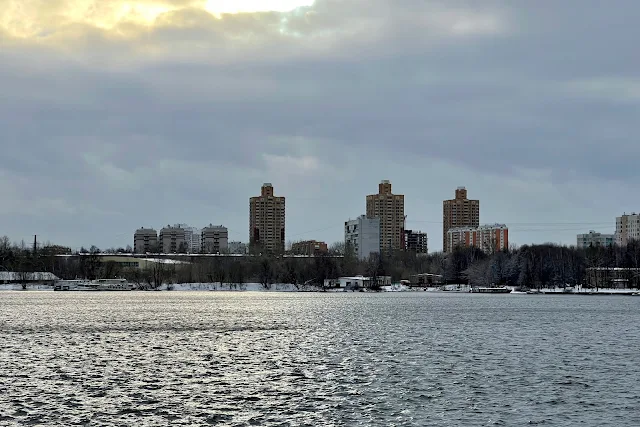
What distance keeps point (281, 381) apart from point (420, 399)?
26.9 feet

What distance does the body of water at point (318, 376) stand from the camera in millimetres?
33125

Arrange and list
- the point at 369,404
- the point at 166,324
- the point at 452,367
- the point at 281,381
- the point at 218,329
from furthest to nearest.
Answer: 1. the point at 166,324
2. the point at 218,329
3. the point at 452,367
4. the point at 281,381
5. the point at 369,404

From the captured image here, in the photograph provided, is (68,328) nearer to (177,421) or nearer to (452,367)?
(452,367)

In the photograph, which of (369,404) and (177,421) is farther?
(369,404)

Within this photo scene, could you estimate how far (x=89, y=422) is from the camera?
103 ft

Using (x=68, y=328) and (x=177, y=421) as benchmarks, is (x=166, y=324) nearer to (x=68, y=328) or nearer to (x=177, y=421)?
(x=68, y=328)

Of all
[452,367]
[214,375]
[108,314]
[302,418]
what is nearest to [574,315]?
[108,314]

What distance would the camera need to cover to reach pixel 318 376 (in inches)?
1753

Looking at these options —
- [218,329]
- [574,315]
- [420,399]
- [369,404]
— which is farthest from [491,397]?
[574,315]

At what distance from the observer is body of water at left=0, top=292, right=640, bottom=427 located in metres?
33.1

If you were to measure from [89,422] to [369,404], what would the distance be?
37.0ft

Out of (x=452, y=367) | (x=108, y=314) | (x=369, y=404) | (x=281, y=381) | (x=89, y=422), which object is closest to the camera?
(x=89, y=422)

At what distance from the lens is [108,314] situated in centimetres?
10706

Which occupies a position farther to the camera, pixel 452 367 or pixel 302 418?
pixel 452 367
